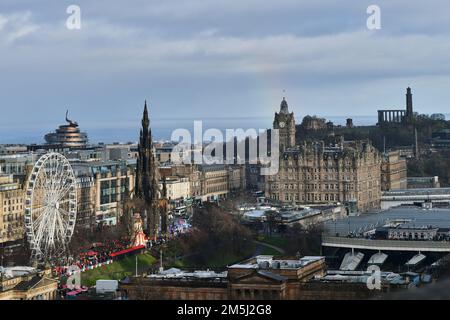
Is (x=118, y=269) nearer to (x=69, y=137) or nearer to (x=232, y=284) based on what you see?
(x=232, y=284)

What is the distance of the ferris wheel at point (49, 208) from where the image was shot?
4759cm

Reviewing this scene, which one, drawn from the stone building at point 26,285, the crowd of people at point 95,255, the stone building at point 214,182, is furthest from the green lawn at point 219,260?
the stone building at point 214,182

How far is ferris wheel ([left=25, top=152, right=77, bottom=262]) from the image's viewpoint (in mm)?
47594

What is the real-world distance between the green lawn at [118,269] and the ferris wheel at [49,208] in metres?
2.64

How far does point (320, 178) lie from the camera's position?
259 ft

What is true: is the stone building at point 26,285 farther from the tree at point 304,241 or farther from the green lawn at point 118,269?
the tree at point 304,241

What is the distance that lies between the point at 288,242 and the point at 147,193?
9277 millimetres

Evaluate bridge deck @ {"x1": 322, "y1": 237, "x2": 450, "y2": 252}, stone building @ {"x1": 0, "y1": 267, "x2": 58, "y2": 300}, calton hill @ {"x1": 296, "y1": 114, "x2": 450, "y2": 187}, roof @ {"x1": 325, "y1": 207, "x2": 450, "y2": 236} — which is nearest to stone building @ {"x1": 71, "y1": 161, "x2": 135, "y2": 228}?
roof @ {"x1": 325, "y1": 207, "x2": 450, "y2": 236}

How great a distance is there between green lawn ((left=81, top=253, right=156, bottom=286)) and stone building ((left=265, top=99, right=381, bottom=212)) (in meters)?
29.7

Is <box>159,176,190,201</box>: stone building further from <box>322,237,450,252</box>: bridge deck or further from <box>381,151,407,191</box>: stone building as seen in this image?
<box>322,237,450,252</box>: bridge deck

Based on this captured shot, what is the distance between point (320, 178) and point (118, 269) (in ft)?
115

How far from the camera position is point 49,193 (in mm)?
50844

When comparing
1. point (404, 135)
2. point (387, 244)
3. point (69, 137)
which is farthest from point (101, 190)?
point (404, 135)

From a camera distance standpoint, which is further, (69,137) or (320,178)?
(69,137)
